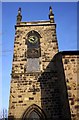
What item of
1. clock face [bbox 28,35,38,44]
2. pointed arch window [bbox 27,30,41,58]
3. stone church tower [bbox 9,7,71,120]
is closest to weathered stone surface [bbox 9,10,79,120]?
stone church tower [bbox 9,7,71,120]

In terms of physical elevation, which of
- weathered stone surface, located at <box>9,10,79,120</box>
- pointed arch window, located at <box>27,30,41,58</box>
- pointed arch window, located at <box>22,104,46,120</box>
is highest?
pointed arch window, located at <box>27,30,41,58</box>

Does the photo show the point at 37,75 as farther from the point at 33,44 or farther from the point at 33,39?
the point at 33,39

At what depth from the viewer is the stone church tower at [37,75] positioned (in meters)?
12.4

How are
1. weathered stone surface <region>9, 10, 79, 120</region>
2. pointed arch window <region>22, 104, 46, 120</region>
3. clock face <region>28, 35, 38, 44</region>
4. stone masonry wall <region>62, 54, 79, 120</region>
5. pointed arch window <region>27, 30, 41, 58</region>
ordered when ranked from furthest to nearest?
clock face <region>28, 35, 38, 44</region> < pointed arch window <region>27, 30, 41, 58</region> < pointed arch window <region>22, 104, 46, 120</region> < weathered stone surface <region>9, 10, 79, 120</region> < stone masonry wall <region>62, 54, 79, 120</region>

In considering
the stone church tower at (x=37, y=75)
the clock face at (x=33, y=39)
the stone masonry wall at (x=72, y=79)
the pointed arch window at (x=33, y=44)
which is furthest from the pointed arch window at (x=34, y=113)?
the clock face at (x=33, y=39)

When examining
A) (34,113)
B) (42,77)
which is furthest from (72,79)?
(34,113)

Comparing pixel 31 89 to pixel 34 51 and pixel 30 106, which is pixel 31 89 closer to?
pixel 30 106

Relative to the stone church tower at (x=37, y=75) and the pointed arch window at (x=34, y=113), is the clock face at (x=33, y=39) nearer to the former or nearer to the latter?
the stone church tower at (x=37, y=75)

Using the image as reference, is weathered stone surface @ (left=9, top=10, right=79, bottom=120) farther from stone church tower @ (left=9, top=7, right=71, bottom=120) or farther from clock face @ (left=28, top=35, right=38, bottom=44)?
clock face @ (left=28, top=35, right=38, bottom=44)

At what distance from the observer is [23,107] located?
1252 centimetres

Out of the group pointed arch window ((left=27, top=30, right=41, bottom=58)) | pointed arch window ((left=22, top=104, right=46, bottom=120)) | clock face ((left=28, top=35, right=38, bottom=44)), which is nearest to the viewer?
pointed arch window ((left=22, top=104, right=46, bottom=120))

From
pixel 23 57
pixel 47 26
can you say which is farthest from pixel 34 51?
pixel 47 26

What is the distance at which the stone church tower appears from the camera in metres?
12.4

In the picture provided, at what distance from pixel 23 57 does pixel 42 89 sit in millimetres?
2637
